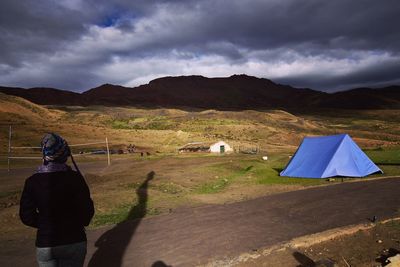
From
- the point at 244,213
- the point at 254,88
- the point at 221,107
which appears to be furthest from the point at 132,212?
the point at 254,88

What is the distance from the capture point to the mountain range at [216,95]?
119288mm

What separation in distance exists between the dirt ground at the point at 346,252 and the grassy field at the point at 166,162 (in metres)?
5.71

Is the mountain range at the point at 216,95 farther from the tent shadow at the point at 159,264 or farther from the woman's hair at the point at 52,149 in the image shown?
the woman's hair at the point at 52,149

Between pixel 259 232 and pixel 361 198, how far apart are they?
5032 millimetres

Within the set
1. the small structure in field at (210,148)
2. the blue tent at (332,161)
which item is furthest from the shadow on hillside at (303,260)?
the small structure in field at (210,148)

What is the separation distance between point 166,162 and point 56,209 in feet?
82.6

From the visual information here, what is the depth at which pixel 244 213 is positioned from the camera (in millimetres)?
11797

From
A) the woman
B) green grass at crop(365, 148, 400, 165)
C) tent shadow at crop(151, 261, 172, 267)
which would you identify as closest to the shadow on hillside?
tent shadow at crop(151, 261, 172, 267)

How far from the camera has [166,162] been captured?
95.6ft

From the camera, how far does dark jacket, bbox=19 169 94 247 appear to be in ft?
13.0

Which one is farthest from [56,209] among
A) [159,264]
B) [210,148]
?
[210,148]

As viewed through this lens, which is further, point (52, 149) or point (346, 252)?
point (346, 252)

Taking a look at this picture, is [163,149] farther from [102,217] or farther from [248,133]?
[102,217]

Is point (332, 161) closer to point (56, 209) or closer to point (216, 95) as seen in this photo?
point (56, 209)
